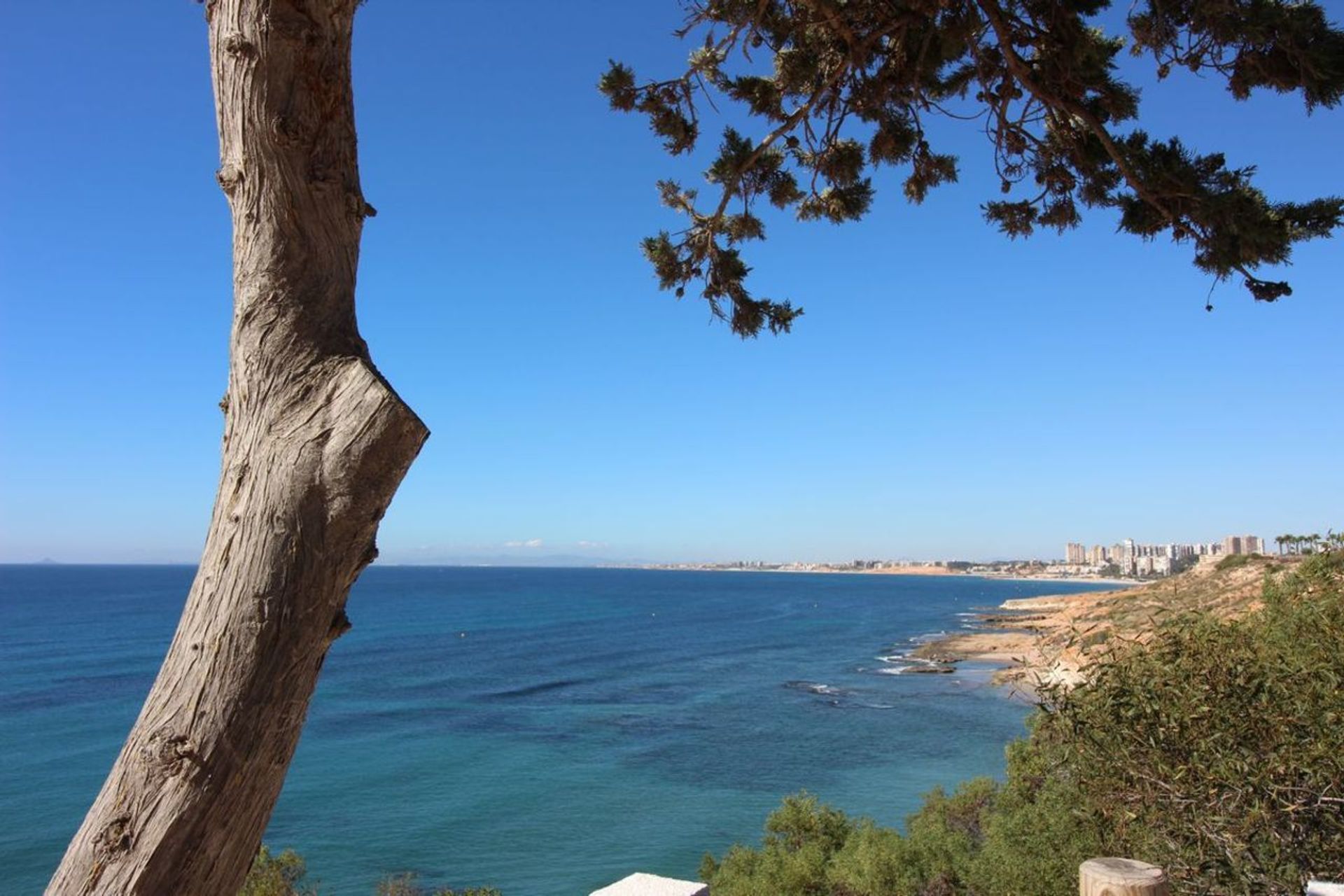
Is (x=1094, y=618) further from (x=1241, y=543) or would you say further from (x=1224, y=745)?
(x=1241, y=543)

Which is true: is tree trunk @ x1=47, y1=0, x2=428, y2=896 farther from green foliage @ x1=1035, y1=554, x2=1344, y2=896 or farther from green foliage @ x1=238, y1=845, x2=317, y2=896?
green foliage @ x1=238, y1=845, x2=317, y2=896

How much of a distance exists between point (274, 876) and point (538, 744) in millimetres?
21245

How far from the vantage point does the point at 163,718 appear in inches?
69.6

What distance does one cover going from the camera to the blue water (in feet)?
68.8

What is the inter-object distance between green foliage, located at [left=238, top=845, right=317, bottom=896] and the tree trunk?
8.71m

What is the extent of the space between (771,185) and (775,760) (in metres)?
25.6

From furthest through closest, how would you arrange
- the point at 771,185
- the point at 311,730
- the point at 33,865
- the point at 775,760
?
the point at 311,730
the point at 775,760
the point at 33,865
the point at 771,185

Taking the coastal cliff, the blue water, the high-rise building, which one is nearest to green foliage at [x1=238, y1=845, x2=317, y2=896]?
the blue water

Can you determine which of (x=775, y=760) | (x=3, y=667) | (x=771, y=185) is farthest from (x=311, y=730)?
(x=771, y=185)

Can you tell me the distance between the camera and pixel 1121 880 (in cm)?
291

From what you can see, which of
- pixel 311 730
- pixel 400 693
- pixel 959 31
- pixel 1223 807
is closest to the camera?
pixel 1223 807

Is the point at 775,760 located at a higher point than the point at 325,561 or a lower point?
lower

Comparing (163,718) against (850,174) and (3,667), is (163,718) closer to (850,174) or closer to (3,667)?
(850,174)

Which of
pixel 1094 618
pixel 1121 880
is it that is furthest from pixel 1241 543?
pixel 1121 880
